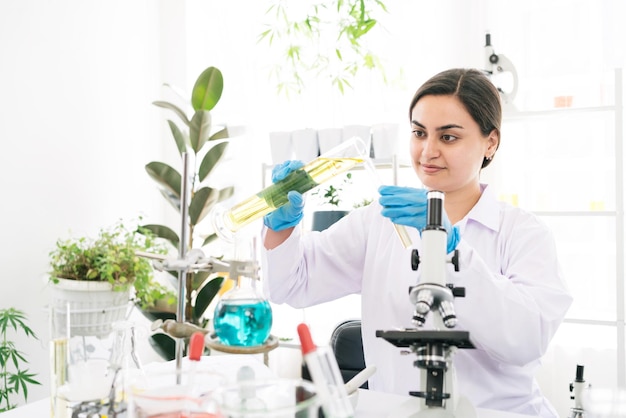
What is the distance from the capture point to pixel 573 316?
9.80 feet

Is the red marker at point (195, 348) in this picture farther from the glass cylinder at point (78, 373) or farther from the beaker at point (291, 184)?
the beaker at point (291, 184)

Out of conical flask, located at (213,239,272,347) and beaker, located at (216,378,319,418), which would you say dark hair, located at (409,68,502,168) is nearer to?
conical flask, located at (213,239,272,347)

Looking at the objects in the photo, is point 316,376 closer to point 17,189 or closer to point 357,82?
point 17,189

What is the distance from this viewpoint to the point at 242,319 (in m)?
0.75

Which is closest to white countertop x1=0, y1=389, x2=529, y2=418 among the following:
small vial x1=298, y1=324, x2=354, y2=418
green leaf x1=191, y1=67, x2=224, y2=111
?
small vial x1=298, y1=324, x2=354, y2=418

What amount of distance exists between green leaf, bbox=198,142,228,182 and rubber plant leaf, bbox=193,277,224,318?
20.7 inches

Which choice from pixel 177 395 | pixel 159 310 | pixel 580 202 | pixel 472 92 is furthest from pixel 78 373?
pixel 580 202

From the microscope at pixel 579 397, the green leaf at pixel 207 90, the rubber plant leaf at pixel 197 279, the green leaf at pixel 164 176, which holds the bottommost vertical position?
the rubber plant leaf at pixel 197 279

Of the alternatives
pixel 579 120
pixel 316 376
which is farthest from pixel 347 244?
pixel 579 120

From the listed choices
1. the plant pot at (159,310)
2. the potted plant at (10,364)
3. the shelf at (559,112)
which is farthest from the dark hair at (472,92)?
the plant pot at (159,310)

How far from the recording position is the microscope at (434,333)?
0.93 meters

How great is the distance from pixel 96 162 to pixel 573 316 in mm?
2549

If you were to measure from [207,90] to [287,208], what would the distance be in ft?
5.55

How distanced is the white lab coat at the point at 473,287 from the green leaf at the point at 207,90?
4.55 ft
